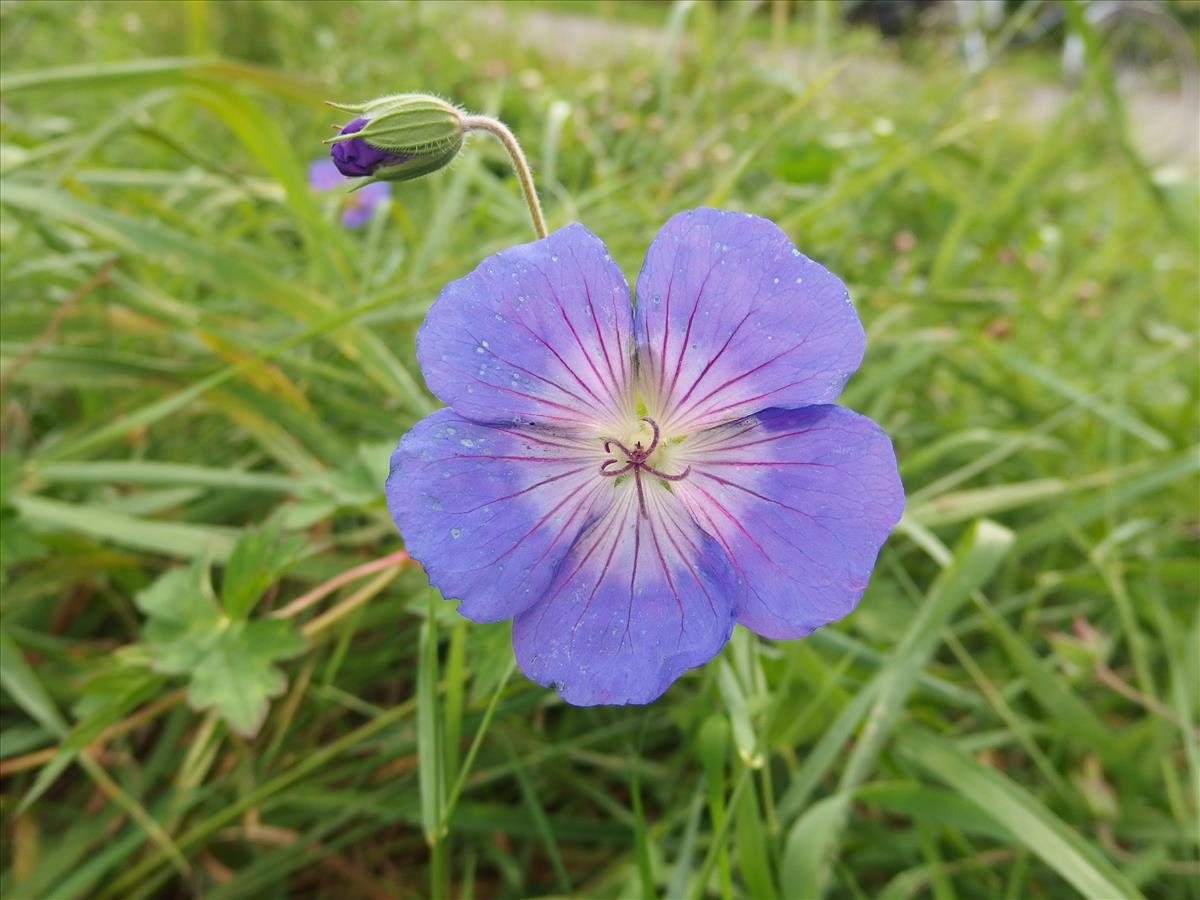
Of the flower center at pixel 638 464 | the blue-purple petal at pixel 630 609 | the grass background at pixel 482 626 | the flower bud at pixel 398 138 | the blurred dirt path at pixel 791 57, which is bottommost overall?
the blurred dirt path at pixel 791 57

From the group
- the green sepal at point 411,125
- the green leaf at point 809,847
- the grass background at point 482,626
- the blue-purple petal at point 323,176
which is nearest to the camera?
the green sepal at point 411,125

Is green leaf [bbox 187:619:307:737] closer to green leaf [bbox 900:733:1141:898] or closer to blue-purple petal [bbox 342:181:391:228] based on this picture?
green leaf [bbox 900:733:1141:898]

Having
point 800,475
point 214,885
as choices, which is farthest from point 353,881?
point 800,475

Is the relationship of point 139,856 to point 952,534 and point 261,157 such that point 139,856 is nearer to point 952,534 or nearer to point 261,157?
point 261,157

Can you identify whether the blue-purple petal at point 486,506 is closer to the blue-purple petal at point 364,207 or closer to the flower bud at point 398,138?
the flower bud at point 398,138

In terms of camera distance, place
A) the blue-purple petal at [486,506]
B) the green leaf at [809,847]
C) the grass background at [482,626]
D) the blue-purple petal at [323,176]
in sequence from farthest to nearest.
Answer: the blue-purple petal at [323,176] < the grass background at [482,626] < the green leaf at [809,847] < the blue-purple petal at [486,506]

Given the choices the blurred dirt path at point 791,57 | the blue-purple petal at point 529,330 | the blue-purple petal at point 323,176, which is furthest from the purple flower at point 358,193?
the blue-purple petal at point 529,330

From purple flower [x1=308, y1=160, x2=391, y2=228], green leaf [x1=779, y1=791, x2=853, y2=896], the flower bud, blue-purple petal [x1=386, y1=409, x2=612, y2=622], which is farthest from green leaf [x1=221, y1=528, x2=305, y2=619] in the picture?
purple flower [x1=308, y1=160, x2=391, y2=228]
